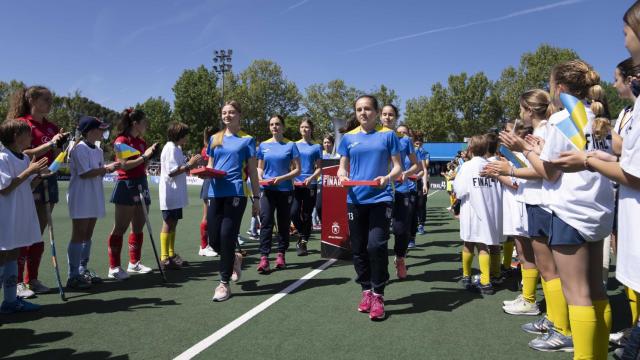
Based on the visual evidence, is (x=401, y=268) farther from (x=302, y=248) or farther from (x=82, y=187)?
(x=82, y=187)

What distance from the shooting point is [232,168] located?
203 inches

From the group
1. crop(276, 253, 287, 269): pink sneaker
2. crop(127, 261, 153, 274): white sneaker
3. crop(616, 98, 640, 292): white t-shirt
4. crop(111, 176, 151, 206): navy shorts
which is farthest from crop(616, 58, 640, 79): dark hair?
crop(127, 261, 153, 274): white sneaker

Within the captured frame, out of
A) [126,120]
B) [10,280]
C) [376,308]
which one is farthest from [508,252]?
[10,280]

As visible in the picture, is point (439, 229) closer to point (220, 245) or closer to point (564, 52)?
point (220, 245)

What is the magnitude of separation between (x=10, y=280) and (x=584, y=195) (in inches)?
204

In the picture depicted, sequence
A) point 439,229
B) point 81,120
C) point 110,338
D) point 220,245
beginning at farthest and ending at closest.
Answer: point 439,229
point 81,120
point 220,245
point 110,338

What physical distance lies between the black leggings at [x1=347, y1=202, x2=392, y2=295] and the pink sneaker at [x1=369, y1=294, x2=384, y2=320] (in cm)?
7

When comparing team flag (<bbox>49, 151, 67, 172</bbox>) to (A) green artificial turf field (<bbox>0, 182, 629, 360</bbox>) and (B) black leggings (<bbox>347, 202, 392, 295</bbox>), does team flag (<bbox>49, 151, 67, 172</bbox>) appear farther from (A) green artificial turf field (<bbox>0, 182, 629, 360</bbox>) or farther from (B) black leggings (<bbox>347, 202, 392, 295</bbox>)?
(B) black leggings (<bbox>347, 202, 392, 295</bbox>)

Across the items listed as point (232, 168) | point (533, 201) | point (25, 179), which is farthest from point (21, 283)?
point (533, 201)

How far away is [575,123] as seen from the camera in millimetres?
2488

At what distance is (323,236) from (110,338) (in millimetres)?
4050

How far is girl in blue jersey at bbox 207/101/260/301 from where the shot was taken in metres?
5.05

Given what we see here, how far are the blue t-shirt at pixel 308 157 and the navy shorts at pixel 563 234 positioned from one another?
5.89 metres

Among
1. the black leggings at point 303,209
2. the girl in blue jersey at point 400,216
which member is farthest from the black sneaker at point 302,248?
the girl in blue jersey at point 400,216
